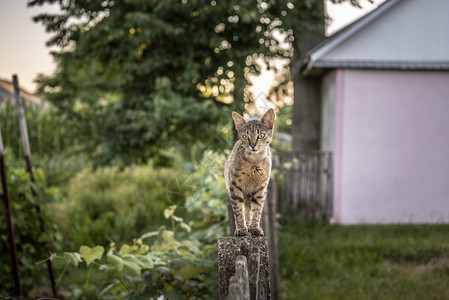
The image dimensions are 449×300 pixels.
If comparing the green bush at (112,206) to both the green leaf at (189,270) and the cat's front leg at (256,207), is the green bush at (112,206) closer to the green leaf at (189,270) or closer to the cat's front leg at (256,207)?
the green leaf at (189,270)

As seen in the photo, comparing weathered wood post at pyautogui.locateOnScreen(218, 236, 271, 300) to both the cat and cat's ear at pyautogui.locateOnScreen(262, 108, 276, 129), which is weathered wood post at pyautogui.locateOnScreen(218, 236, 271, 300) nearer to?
the cat

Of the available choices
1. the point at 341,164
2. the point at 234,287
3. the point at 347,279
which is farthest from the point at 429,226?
the point at 234,287

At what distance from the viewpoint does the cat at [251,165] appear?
1564 millimetres

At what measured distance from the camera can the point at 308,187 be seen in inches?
365

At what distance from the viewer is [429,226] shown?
8484 mm

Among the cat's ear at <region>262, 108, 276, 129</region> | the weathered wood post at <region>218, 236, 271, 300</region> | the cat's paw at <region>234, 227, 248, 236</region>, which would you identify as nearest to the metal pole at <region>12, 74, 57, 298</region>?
the weathered wood post at <region>218, 236, 271, 300</region>

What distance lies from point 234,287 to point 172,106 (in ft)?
21.7

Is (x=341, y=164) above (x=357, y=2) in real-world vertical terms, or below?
below

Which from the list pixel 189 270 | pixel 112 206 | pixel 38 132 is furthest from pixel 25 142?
pixel 38 132

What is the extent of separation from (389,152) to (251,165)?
8.33 metres

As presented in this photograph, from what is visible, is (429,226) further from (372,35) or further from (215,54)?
(215,54)

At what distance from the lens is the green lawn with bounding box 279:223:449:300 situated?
196 inches

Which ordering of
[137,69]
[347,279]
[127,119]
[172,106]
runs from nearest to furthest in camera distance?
[347,279], [172,106], [137,69], [127,119]

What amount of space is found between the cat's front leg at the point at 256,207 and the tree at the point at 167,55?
559cm
